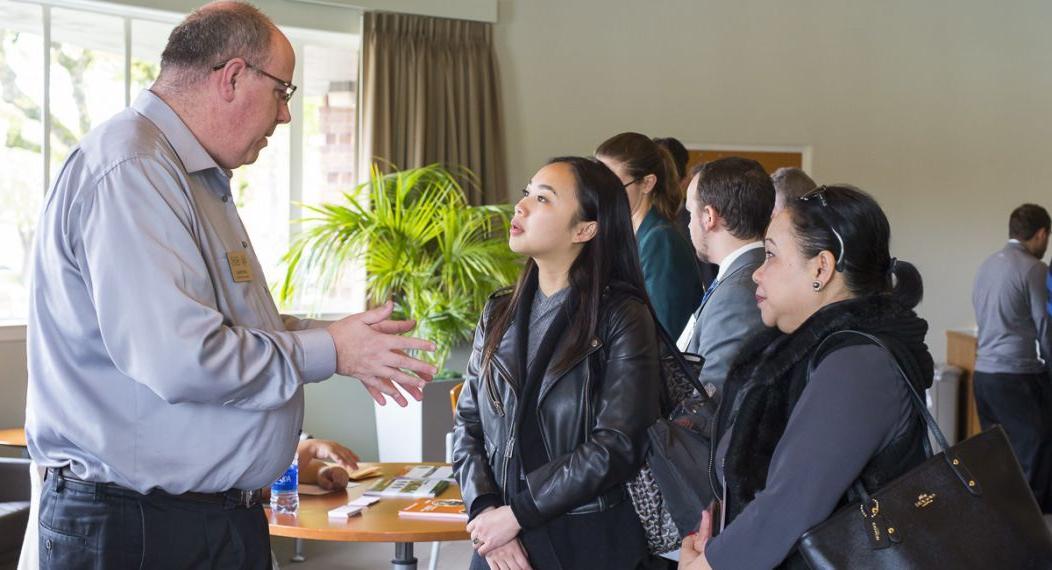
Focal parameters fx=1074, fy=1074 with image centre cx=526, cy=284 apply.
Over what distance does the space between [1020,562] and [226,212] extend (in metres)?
1.49

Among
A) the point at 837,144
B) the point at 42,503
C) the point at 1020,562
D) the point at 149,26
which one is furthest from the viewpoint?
the point at 837,144

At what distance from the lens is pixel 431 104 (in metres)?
6.73

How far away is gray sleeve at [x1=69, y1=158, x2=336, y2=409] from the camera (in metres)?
1.66

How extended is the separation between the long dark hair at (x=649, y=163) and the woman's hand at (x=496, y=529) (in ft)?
4.62

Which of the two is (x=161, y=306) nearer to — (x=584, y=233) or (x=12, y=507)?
(x=584, y=233)

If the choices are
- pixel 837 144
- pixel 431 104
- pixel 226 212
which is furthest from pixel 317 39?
pixel 226 212

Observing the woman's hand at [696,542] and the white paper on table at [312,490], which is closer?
the woman's hand at [696,542]

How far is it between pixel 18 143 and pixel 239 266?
14.4 feet

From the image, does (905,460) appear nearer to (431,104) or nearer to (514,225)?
(514,225)

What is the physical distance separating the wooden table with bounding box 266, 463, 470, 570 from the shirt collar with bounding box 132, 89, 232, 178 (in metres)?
1.19

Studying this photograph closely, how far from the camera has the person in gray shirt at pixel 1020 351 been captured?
6152 millimetres

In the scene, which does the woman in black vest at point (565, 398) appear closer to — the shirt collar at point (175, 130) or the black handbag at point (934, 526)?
the black handbag at point (934, 526)

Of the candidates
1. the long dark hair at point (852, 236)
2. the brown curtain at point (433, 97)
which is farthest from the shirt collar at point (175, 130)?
the brown curtain at point (433, 97)

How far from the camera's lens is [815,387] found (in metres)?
1.77
